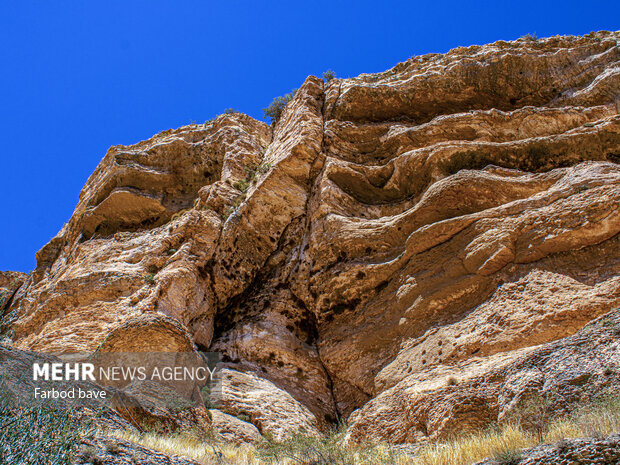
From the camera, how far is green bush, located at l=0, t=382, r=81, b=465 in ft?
17.9

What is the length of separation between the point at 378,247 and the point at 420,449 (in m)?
6.35

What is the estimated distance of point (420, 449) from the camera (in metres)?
8.15

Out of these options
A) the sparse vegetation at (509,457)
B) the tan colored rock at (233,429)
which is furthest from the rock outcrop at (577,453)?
the tan colored rock at (233,429)

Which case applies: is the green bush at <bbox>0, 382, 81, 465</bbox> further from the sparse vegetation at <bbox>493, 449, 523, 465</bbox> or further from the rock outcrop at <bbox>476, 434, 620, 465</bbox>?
the rock outcrop at <bbox>476, 434, 620, 465</bbox>

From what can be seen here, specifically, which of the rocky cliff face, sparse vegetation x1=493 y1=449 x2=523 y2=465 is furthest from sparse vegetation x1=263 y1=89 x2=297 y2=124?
sparse vegetation x1=493 y1=449 x2=523 y2=465

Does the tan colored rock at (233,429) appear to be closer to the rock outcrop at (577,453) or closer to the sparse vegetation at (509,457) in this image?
the sparse vegetation at (509,457)

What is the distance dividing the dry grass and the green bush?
38.4 inches

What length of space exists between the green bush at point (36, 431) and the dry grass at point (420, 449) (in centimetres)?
98

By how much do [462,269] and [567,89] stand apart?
29.5 ft

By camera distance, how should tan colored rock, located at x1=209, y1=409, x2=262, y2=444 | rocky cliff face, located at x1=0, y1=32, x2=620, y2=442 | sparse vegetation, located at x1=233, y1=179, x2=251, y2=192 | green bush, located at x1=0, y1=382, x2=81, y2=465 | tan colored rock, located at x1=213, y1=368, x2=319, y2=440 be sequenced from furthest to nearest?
1. sparse vegetation, located at x1=233, y1=179, x2=251, y2=192
2. tan colored rock, located at x1=213, y1=368, x2=319, y2=440
3. tan colored rock, located at x1=209, y1=409, x2=262, y2=444
4. rocky cliff face, located at x1=0, y1=32, x2=620, y2=442
5. green bush, located at x1=0, y1=382, x2=81, y2=465

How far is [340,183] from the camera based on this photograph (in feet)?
53.5

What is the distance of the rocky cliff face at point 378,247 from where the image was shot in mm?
10102

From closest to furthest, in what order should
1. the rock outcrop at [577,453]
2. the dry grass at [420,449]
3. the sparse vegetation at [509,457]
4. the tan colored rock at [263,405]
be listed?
the rock outcrop at [577,453] < the sparse vegetation at [509,457] < the dry grass at [420,449] < the tan colored rock at [263,405]

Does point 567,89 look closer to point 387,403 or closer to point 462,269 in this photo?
point 462,269
